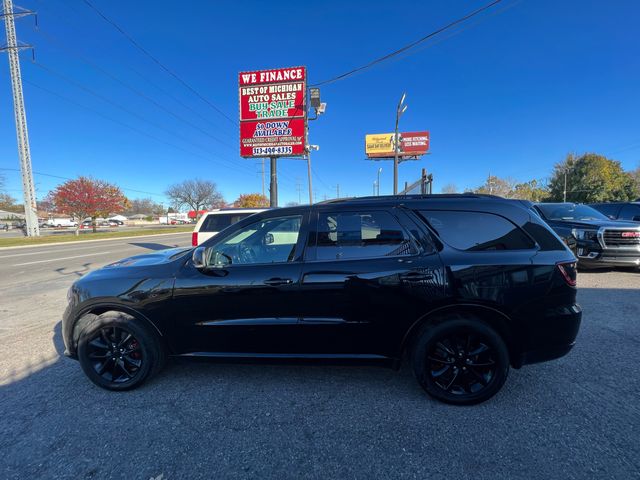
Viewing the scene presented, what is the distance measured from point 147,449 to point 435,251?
2.66m

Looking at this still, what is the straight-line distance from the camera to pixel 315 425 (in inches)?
91.7

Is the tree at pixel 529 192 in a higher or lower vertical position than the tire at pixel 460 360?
higher

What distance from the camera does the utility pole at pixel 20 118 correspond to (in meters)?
24.1

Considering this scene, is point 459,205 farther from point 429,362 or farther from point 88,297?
point 88,297

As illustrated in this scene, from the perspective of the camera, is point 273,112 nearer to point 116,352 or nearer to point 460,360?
point 116,352

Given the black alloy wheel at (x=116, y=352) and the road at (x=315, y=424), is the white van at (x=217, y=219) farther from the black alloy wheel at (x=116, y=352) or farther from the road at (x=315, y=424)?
the black alloy wheel at (x=116, y=352)

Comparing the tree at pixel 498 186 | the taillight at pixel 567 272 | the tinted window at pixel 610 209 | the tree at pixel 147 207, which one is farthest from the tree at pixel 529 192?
the tree at pixel 147 207

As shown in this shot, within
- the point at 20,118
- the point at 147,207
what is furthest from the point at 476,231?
the point at 147,207

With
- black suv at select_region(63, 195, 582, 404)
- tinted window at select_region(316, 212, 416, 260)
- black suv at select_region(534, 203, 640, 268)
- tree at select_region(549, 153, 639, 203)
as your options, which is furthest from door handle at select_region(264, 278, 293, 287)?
tree at select_region(549, 153, 639, 203)

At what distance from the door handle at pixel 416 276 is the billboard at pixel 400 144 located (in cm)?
6119

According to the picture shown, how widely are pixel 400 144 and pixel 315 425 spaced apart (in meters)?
62.0

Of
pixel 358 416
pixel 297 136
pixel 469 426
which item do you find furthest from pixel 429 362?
pixel 297 136

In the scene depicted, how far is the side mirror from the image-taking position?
2666mm

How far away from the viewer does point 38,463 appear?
79.0 inches
